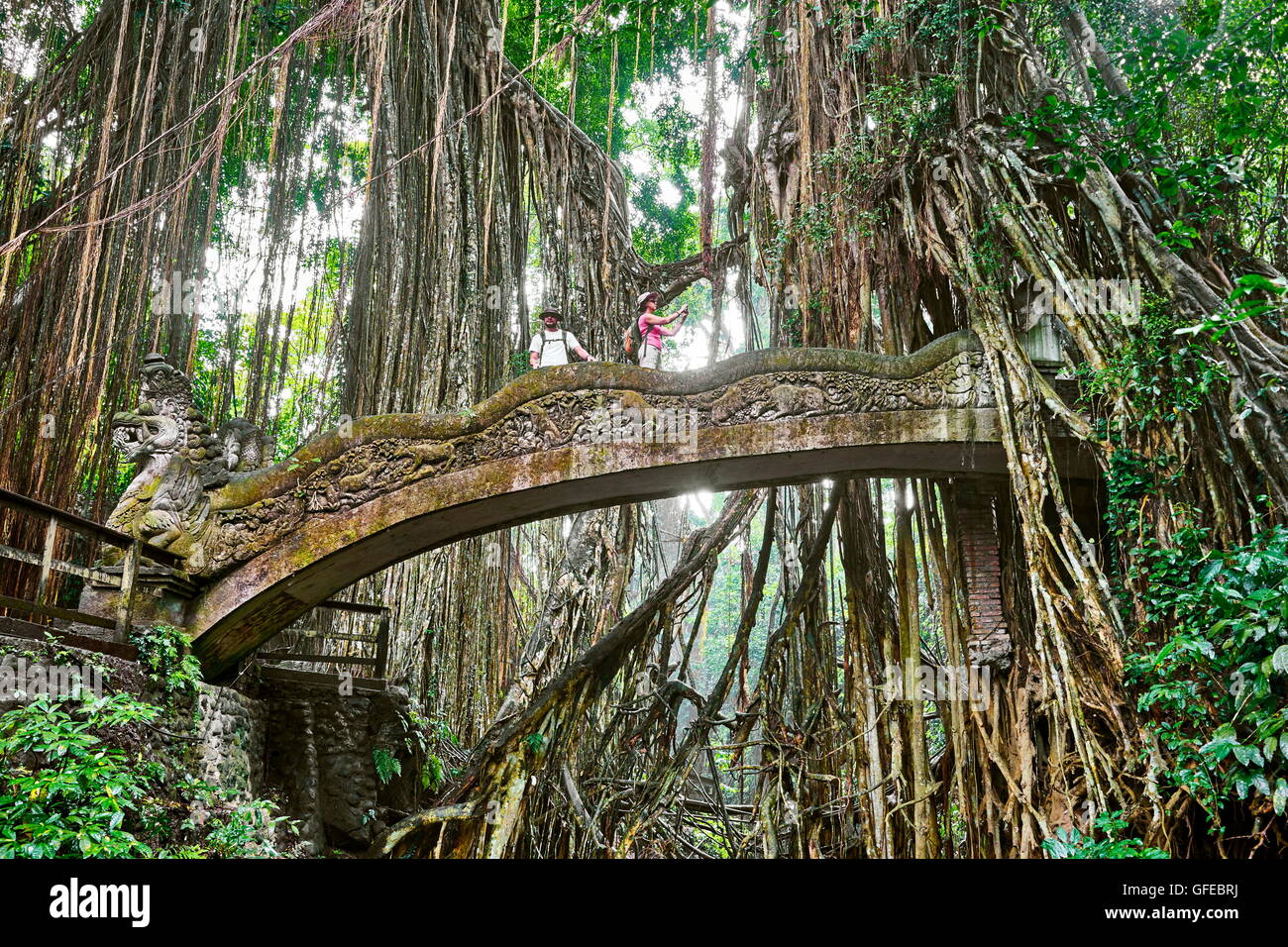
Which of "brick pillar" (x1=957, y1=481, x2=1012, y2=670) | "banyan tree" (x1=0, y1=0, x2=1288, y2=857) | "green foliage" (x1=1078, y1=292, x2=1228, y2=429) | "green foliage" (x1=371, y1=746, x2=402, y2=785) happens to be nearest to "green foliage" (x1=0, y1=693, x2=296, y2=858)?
"banyan tree" (x1=0, y1=0, x2=1288, y2=857)

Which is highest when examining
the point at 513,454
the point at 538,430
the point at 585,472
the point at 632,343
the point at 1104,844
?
the point at 632,343

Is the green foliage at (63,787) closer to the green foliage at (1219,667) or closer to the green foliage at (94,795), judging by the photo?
the green foliage at (94,795)

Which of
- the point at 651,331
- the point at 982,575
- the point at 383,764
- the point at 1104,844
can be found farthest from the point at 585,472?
the point at 383,764

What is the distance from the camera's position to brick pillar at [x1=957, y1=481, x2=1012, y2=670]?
558cm

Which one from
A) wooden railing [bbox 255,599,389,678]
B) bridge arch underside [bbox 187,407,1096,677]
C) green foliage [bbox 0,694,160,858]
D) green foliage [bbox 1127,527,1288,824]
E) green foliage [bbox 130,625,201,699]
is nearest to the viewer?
green foliage [bbox 0,694,160,858]

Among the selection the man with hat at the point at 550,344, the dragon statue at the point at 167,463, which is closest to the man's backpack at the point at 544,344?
the man with hat at the point at 550,344

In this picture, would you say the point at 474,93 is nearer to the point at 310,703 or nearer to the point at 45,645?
the point at 310,703

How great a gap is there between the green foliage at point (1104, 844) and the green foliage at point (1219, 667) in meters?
0.28

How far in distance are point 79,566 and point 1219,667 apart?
496cm

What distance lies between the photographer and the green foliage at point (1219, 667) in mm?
3617

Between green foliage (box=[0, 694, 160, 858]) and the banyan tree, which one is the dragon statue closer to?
the banyan tree

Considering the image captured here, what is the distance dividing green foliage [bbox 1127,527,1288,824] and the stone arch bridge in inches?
48.2

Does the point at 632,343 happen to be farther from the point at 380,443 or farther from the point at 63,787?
the point at 63,787

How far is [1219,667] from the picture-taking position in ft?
12.7
